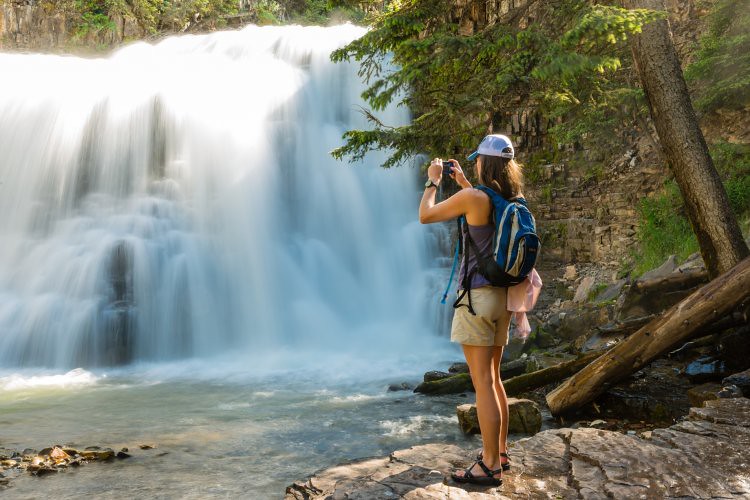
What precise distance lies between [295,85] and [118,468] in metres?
14.5

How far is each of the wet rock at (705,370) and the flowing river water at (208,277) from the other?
2.65m

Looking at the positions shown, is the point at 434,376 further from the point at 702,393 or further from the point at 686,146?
the point at 686,146

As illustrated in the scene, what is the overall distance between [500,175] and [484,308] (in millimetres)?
762

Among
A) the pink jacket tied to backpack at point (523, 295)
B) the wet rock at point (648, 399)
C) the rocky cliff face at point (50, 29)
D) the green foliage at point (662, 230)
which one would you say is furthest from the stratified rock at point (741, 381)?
the rocky cliff face at point (50, 29)

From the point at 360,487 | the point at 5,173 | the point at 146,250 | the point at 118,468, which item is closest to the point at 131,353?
the point at 146,250

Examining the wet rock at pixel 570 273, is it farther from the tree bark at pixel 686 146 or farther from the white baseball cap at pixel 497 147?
the white baseball cap at pixel 497 147

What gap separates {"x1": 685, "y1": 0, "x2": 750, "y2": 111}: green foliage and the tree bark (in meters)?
3.37

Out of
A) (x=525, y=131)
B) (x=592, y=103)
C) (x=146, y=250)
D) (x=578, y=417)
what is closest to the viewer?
(x=578, y=417)

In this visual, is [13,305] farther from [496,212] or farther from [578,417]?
[496,212]

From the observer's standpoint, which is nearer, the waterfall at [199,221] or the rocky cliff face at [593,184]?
the rocky cliff face at [593,184]

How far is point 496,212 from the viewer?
3354 mm

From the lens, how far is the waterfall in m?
12.3

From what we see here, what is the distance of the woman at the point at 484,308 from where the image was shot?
10.9 feet

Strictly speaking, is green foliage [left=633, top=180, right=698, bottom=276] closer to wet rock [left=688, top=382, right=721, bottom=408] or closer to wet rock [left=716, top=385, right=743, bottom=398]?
wet rock [left=688, top=382, right=721, bottom=408]
